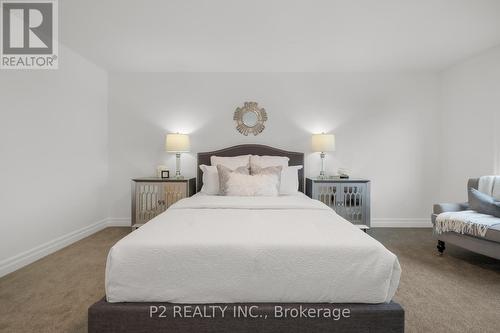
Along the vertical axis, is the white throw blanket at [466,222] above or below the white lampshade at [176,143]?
below

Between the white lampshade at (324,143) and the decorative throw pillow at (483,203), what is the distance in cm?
170

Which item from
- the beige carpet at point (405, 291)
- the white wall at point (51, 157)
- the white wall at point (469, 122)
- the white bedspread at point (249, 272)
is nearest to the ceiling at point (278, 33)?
the white wall at point (469, 122)

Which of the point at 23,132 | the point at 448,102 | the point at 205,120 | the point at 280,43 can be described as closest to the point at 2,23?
the point at 23,132

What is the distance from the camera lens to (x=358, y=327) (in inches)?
56.8

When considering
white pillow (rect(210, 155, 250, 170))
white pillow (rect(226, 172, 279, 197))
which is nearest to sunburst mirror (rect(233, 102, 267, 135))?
white pillow (rect(210, 155, 250, 170))

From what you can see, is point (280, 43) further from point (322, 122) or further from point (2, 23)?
point (2, 23)

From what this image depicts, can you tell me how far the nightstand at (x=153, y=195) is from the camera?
3.79 meters

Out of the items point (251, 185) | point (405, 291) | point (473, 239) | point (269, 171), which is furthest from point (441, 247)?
point (251, 185)

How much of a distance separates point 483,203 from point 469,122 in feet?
5.01

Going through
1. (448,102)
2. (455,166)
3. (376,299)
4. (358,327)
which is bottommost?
(358,327)

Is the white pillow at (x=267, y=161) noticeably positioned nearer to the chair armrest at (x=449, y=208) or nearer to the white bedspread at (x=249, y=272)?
the chair armrest at (x=449, y=208)

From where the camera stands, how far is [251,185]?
10.6 ft

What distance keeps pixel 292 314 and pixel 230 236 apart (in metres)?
0.55

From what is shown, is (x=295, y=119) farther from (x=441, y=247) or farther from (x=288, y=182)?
(x=441, y=247)
